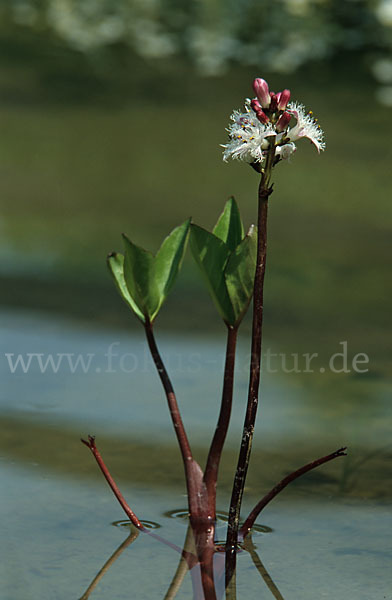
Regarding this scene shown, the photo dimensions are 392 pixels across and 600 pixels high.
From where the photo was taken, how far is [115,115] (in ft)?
8.09

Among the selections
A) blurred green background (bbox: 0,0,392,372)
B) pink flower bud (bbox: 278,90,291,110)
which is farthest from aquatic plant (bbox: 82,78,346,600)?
blurred green background (bbox: 0,0,392,372)

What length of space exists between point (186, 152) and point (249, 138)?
68.1 inches

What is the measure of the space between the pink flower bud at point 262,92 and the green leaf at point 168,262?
0.47ft

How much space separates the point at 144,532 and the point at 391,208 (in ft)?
4.68

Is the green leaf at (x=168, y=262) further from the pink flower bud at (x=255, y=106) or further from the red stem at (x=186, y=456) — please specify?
the pink flower bud at (x=255, y=106)

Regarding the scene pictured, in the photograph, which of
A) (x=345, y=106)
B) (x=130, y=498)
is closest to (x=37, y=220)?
(x=345, y=106)

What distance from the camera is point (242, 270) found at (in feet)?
2.22

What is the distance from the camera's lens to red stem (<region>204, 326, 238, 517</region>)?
0.70 m

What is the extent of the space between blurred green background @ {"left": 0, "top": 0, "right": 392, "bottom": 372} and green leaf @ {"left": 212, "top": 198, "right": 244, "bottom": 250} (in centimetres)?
53

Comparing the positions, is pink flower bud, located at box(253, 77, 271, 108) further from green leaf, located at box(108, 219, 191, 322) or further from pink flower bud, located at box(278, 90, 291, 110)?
green leaf, located at box(108, 219, 191, 322)

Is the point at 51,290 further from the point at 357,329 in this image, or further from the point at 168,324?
the point at 357,329

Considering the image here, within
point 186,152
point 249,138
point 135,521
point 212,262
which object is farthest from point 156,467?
point 186,152

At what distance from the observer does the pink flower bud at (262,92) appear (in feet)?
1.94

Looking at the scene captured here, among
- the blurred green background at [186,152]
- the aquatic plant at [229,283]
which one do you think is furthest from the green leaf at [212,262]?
the blurred green background at [186,152]
